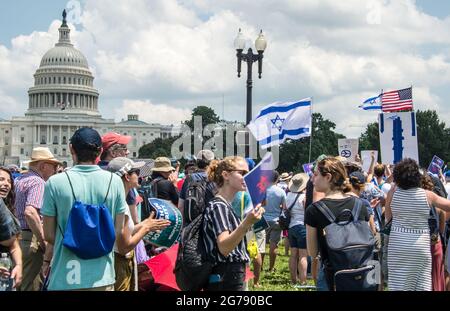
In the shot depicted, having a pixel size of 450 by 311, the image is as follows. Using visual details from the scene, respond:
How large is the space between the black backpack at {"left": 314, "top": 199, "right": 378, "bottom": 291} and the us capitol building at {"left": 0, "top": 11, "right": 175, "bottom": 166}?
435 ft

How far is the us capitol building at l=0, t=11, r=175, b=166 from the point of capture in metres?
138

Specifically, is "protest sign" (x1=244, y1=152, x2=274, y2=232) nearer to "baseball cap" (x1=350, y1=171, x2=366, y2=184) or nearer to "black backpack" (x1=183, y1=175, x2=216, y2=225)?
"black backpack" (x1=183, y1=175, x2=216, y2=225)

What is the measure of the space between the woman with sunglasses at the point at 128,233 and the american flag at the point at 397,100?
417 inches

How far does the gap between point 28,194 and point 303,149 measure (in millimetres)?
73039

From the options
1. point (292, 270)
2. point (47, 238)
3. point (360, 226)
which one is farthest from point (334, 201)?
point (292, 270)

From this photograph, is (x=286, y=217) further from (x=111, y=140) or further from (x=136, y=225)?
(x=136, y=225)

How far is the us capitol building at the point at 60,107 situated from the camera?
137625 millimetres

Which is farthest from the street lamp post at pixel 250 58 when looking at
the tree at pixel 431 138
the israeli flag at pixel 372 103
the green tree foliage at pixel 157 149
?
the green tree foliage at pixel 157 149

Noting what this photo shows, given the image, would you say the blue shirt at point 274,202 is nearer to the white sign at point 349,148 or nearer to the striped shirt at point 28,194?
the white sign at point 349,148

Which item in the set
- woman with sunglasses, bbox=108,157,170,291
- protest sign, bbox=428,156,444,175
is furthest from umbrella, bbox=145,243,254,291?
protest sign, bbox=428,156,444,175

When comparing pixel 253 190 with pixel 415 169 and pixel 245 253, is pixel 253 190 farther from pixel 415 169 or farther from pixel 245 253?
pixel 415 169

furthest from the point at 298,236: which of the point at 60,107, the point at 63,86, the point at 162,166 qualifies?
the point at 60,107

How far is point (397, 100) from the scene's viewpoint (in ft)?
51.3

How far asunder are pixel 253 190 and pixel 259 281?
18.5 feet
